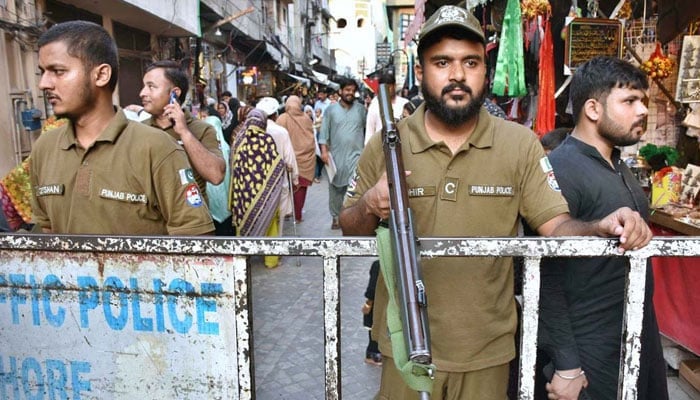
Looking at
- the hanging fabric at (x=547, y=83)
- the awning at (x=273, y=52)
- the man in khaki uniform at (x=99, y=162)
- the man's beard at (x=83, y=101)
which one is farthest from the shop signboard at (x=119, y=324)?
the awning at (x=273, y=52)

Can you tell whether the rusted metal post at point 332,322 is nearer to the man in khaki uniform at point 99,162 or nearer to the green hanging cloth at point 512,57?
the man in khaki uniform at point 99,162

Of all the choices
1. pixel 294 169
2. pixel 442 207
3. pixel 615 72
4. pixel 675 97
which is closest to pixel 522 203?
pixel 442 207

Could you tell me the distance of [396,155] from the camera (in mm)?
1571

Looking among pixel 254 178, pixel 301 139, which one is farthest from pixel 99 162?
pixel 301 139

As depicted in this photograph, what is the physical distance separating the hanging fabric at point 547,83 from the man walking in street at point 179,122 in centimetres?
291

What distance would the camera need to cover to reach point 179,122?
3.53 metres

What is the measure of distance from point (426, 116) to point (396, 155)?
1.69 ft

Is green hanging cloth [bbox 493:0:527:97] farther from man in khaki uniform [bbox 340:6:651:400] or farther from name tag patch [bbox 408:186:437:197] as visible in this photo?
name tag patch [bbox 408:186:437:197]

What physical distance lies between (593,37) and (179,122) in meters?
3.34


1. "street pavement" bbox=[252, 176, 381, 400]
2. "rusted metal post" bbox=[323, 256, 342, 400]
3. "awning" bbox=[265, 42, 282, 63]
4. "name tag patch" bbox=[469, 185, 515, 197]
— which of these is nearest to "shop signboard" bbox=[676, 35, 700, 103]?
"street pavement" bbox=[252, 176, 381, 400]

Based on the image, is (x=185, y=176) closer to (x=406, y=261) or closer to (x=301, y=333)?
(x=406, y=261)

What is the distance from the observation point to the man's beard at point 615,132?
7.88ft

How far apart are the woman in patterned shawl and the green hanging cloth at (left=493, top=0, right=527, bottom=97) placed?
2423 millimetres

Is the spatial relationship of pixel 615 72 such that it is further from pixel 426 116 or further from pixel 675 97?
pixel 675 97
